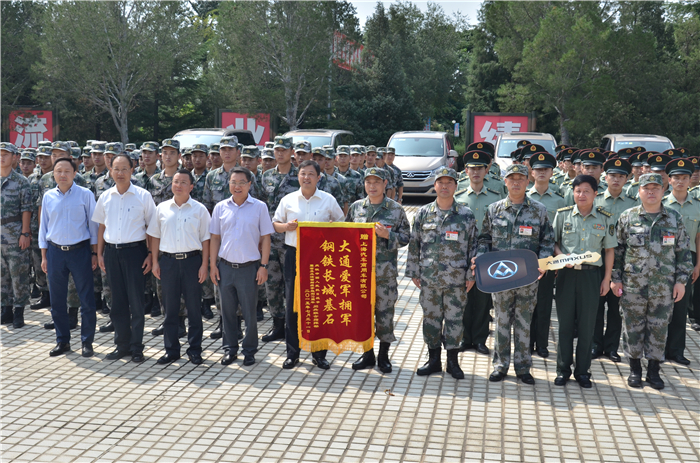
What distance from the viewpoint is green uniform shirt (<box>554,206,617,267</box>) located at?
19.1 feet

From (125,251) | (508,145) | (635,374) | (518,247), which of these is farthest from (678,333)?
(508,145)

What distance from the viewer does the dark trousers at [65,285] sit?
21.7ft

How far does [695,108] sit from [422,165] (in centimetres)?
1825

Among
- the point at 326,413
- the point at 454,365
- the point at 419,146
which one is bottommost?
the point at 326,413

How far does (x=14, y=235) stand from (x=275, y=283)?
3.17m

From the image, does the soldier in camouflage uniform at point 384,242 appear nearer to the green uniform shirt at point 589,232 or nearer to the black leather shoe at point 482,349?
the black leather shoe at point 482,349

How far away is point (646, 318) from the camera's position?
19.5ft

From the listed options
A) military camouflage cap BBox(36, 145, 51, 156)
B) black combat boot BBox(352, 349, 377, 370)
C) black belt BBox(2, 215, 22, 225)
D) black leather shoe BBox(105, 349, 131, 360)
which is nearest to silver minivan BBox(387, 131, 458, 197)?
military camouflage cap BBox(36, 145, 51, 156)

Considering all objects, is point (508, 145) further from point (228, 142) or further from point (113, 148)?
point (113, 148)

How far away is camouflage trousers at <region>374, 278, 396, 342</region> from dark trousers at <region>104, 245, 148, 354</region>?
2.31m

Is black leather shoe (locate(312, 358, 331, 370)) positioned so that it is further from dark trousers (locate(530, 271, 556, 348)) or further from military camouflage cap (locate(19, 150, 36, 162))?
military camouflage cap (locate(19, 150, 36, 162))

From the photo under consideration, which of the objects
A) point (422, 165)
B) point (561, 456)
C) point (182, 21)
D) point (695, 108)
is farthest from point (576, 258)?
point (695, 108)

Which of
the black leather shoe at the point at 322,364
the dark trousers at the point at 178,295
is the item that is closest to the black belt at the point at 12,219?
the dark trousers at the point at 178,295

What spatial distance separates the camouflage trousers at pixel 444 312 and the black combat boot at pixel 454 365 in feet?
0.23
